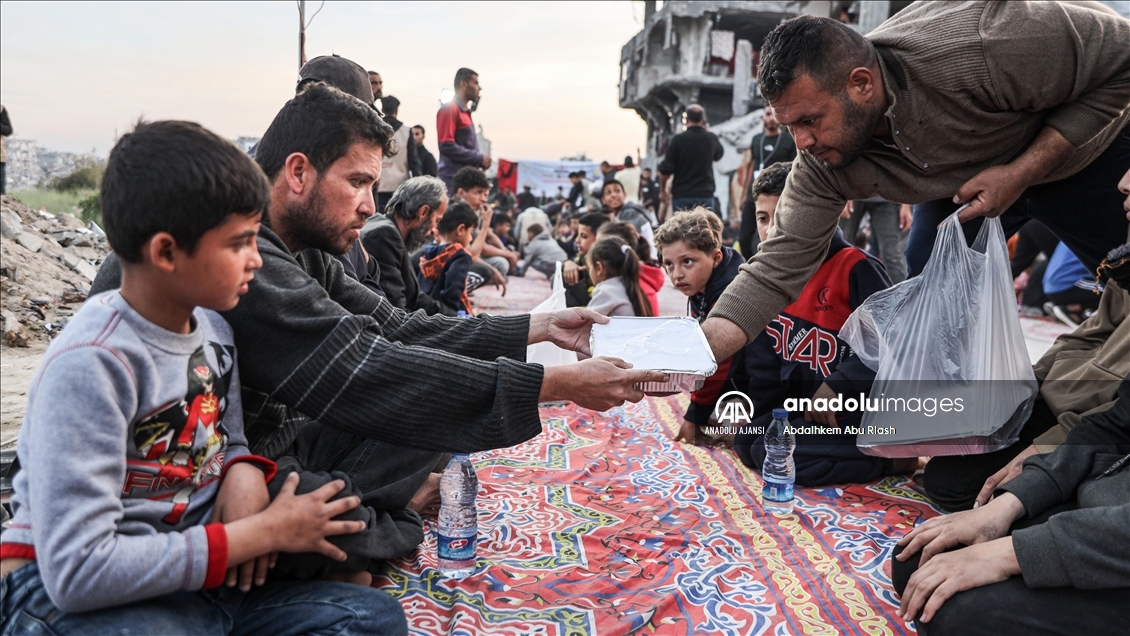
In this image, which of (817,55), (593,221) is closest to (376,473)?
(817,55)

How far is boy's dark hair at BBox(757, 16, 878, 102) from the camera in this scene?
7.83 feet

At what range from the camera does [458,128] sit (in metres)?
7.25

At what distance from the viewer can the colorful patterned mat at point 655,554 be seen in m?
2.07

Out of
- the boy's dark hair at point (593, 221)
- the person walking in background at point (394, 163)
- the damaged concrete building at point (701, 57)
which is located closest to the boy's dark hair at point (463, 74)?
the person walking in background at point (394, 163)

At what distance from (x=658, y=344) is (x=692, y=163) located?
6312mm

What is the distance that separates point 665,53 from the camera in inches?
1232

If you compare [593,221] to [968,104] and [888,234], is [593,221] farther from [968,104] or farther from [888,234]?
[968,104]

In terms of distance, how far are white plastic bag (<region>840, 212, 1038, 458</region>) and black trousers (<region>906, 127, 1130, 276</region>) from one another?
21cm

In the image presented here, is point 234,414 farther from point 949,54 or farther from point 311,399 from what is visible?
point 949,54

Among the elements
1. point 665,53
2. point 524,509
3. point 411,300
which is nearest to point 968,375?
point 524,509

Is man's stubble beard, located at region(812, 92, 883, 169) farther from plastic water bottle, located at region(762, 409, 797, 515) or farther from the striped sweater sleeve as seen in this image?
Answer: the striped sweater sleeve

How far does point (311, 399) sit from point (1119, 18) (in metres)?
2.58

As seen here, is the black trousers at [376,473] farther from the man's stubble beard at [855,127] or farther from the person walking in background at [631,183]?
the person walking in background at [631,183]

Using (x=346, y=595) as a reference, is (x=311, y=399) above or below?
above
